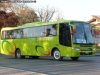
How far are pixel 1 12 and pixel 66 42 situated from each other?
3206 centimetres

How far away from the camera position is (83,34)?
22.5 meters

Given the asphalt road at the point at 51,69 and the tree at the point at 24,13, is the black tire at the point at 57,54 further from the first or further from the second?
the tree at the point at 24,13

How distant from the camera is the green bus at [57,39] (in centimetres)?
2223

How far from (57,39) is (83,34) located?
2.09 metres

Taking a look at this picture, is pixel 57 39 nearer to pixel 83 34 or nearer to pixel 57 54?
pixel 57 54

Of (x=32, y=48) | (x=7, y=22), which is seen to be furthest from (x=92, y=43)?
(x=7, y=22)

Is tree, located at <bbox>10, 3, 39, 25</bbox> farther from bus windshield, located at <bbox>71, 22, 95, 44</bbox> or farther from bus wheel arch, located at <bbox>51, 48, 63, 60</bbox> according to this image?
bus windshield, located at <bbox>71, 22, 95, 44</bbox>

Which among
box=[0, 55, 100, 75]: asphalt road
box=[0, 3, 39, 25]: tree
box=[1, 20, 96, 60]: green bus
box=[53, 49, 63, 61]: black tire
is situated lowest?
box=[0, 55, 100, 75]: asphalt road

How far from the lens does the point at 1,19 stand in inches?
2029

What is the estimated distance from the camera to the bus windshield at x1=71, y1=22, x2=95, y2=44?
2225 cm

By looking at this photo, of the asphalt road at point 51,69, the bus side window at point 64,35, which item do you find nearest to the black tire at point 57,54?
the bus side window at point 64,35

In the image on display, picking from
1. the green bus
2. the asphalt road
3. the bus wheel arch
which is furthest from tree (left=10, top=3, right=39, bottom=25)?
the asphalt road

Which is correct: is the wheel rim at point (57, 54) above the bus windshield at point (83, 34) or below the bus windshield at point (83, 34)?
below

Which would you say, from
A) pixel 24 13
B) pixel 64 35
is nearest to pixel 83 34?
pixel 64 35
